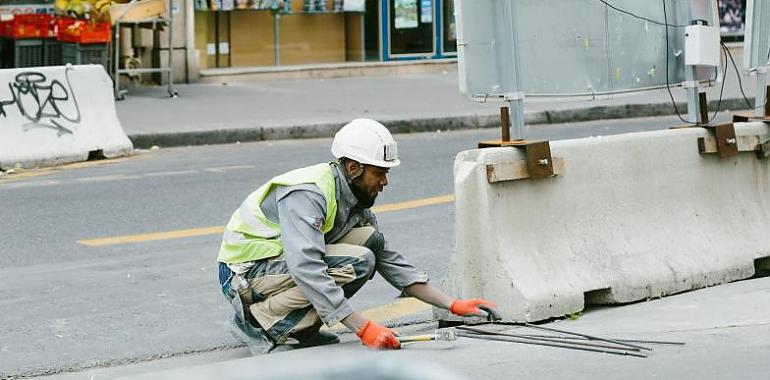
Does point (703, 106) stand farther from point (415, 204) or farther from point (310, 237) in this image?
point (310, 237)

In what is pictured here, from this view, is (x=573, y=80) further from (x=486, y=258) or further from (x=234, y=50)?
(x=234, y=50)

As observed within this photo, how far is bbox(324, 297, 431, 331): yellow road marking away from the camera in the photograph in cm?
647

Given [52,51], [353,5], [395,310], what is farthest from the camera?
[353,5]

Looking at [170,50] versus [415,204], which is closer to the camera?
[415,204]

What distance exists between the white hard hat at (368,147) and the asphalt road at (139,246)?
1.19 meters

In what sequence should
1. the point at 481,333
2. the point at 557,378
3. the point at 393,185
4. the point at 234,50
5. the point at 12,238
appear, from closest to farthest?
the point at 557,378
the point at 481,333
the point at 12,238
the point at 393,185
the point at 234,50

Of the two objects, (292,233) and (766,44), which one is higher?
(766,44)

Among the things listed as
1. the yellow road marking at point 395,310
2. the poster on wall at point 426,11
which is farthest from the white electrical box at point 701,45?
the poster on wall at point 426,11

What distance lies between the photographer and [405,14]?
2016 centimetres

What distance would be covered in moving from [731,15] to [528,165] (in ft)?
59.6

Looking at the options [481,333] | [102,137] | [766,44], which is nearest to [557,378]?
[481,333]

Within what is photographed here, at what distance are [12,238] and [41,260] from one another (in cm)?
70

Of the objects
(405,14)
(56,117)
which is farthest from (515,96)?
(405,14)

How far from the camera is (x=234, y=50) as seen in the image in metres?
18.9
